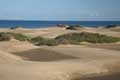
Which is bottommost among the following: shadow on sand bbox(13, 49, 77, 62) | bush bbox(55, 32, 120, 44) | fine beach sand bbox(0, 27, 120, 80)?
bush bbox(55, 32, 120, 44)

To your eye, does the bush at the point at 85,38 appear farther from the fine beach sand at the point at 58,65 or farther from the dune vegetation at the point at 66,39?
the fine beach sand at the point at 58,65

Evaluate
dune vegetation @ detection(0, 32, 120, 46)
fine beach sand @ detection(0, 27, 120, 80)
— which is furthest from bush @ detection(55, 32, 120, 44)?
fine beach sand @ detection(0, 27, 120, 80)

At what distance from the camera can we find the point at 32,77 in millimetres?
16047

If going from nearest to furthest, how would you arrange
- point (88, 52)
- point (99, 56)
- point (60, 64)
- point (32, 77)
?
point (32, 77) → point (60, 64) → point (99, 56) → point (88, 52)

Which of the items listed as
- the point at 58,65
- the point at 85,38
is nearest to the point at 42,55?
the point at 58,65

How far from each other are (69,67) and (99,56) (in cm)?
481

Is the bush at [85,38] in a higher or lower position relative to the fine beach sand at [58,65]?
lower

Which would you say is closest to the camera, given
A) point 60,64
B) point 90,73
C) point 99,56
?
point 90,73

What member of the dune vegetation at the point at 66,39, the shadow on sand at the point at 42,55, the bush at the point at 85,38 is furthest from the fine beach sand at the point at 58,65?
the bush at the point at 85,38

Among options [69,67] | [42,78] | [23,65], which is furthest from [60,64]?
[42,78]

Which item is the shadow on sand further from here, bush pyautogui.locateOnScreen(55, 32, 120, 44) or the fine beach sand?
bush pyautogui.locateOnScreen(55, 32, 120, 44)

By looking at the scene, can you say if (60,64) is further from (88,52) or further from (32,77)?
(88,52)

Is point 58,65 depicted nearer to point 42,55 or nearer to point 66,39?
point 42,55

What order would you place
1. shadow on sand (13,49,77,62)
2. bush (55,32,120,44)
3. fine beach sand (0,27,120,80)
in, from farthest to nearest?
bush (55,32,120,44)
shadow on sand (13,49,77,62)
fine beach sand (0,27,120,80)
